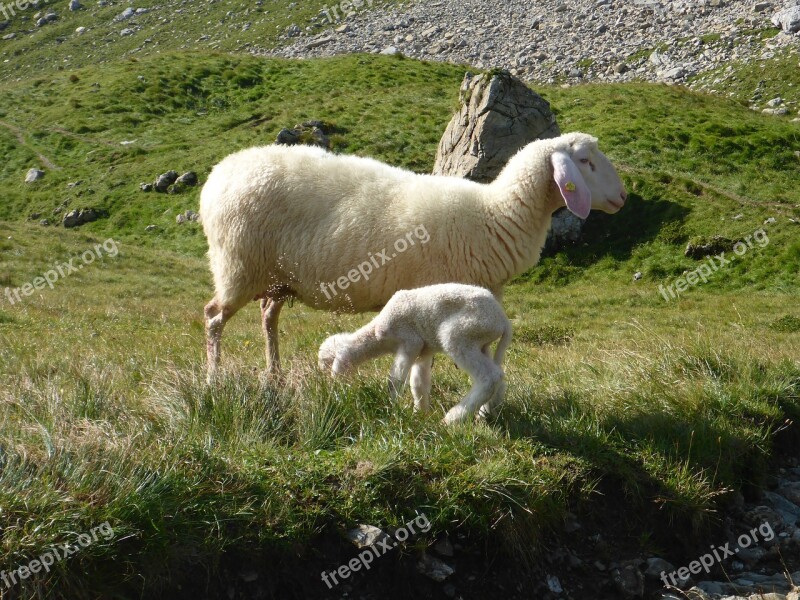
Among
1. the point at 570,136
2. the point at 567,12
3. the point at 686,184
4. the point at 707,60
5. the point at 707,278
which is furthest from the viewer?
the point at 567,12

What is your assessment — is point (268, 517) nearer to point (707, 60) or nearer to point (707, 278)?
point (707, 278)

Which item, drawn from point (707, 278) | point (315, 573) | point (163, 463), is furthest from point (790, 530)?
point (707, 278)

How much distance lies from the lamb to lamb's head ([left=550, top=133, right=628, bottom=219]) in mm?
1717

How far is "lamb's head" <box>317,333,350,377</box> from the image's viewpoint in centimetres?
585

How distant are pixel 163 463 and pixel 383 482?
48.7 inches

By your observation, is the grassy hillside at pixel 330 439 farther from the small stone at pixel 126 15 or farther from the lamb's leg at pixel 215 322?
the small stone at pixel 126 15

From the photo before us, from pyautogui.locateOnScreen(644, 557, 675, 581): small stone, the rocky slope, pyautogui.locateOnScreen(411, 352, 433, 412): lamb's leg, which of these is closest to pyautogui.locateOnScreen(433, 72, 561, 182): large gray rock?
pyautogui.locateOnScreen(411, 352, 433, 412): lamb's leg

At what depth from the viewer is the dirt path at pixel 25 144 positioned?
33594 millimetres

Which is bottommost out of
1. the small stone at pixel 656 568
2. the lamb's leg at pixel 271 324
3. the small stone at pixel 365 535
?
the small stone at pixel 656 568

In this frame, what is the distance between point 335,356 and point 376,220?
1.57 m

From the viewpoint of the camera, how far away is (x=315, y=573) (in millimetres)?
4270

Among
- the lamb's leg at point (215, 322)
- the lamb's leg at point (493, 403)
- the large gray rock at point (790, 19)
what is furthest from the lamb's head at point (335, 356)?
the large gray rock at point (790, 19)

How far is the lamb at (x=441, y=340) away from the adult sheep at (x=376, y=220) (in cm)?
119

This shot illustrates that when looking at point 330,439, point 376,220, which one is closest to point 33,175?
point 376,220
